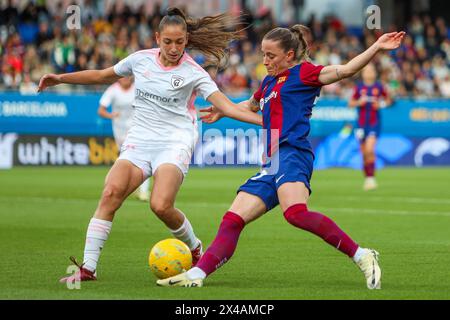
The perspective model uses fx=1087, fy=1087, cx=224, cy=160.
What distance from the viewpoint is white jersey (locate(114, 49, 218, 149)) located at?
986 centimetres

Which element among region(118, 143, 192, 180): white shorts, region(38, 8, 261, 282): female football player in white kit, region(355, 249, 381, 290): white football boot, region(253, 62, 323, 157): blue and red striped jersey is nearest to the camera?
region(355, 249, 381, 290): white football boot

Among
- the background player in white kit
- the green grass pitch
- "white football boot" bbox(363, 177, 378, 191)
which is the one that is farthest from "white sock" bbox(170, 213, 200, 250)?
"white football boot" bbox(363, 177, 378, 191)

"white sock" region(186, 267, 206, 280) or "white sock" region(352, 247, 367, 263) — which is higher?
"white sock" region(352, 247, 367, 263)

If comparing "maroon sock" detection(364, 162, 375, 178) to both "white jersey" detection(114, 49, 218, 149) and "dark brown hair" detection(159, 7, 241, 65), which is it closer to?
"dark brown hair" detection(159, 7, 241, 65)

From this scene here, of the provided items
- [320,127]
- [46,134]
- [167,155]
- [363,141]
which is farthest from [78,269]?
[320,127]

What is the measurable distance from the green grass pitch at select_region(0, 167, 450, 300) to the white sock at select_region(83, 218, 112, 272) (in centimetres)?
20

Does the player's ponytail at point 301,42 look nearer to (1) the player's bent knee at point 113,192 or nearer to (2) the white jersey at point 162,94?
(2) the white jersey at point 162,94

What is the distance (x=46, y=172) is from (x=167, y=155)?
56.7ft

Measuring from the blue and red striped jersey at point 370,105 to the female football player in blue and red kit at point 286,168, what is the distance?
1452 cm

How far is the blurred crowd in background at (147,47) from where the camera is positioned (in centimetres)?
3036

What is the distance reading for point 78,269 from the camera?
933 cm

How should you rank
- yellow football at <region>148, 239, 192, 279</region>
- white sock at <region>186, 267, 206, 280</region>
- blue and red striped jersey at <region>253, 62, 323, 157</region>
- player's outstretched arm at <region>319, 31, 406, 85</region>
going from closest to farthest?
player's outstretched arm at <region>319, 31, 406, 85</region>, white sock at <region>186, 267, 206, 280</region>, blue and red striped jersey at <region>253, 62, 323, 157</region>, yellow football at <region>148, 239, 192, 279</region>

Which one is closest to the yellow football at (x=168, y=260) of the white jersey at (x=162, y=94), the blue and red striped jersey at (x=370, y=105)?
the white jersey at (x=162, y=94)

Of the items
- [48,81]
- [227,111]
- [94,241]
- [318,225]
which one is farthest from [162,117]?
[318,225]
